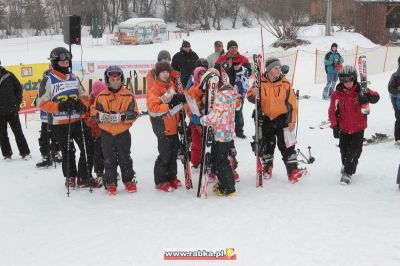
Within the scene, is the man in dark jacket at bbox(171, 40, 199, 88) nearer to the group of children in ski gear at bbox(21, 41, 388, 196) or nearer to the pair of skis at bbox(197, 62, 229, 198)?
the group of children in ski gear at bbox(21, 41, 388, 196)

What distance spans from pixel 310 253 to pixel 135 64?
999 centimetres

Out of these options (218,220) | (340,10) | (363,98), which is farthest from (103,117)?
(340,10)

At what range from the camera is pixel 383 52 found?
2342 cm

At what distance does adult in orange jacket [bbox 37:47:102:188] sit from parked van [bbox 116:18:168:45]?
134 feet

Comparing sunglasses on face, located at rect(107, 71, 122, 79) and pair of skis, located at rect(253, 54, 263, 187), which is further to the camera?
pair of skis, located at rect(253, 54, 263, 187)

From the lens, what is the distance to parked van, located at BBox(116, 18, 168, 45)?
150ft

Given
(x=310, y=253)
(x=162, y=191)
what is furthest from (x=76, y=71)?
(x=310, y=253)

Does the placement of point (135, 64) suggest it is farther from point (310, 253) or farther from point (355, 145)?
point (310, 253)

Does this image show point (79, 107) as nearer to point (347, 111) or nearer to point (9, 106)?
point (9, 106)

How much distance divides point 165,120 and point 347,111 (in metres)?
2.56

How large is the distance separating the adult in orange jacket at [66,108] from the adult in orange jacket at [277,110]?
248 cm

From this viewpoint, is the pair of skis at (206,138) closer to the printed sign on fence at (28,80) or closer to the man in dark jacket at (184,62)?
the man in dark jacket at (184,62)

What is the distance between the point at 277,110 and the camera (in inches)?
250

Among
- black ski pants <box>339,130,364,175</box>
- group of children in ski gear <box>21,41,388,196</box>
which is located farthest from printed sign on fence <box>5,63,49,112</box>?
black ski pants <box>339,130,364,175</box>
